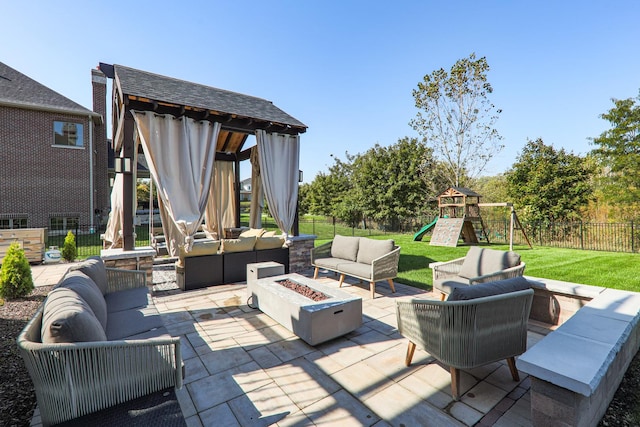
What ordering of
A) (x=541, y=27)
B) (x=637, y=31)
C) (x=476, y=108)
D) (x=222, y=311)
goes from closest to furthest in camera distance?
(x=222, y=311) < (x=637, y=31) < (x=541, y=27) < (x=476, y=108)

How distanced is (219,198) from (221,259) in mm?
4030

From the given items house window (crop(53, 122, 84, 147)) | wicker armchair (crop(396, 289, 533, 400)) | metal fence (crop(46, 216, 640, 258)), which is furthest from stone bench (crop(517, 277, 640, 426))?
house window (crop(53, 122, 84, 147))

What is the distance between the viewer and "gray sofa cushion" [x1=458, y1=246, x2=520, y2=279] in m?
4.12

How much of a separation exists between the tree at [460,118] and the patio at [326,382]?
1527 cm

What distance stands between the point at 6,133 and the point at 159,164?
1374cm

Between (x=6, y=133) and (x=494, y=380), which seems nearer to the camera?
(x=494, y=380)

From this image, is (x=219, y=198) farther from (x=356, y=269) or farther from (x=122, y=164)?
(x=356, y=269)

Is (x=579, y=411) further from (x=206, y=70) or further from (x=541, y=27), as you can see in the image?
(x=206, y=70)

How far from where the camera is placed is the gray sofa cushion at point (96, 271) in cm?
326

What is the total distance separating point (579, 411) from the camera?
1714mm

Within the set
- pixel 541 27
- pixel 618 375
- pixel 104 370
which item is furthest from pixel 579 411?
pixel 541 27

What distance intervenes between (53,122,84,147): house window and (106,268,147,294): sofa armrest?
14705mm

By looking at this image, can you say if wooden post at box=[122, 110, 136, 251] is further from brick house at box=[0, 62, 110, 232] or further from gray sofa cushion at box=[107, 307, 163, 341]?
brick house at box=[0, 62, 110, 232]

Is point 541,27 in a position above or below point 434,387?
above
